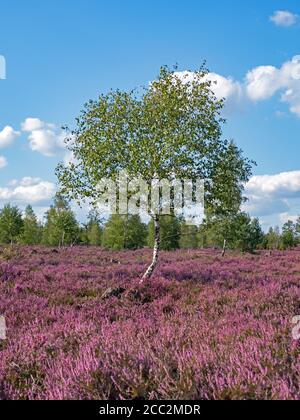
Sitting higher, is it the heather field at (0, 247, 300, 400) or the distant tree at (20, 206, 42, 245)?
the distant tree at (20, 206, 42, 245)

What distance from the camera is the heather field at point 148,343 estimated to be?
4031mm

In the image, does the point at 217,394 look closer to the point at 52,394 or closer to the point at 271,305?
the point at 52,394

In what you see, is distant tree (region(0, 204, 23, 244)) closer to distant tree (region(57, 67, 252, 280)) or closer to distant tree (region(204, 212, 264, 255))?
distant tree (region(204, 212, 264, 255))

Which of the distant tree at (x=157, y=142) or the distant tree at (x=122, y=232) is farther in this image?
the distant tree at (x=122, y=232)

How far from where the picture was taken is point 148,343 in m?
5.52

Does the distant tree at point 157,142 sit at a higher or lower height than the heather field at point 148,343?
higher

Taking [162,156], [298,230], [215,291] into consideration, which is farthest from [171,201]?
[298,230]

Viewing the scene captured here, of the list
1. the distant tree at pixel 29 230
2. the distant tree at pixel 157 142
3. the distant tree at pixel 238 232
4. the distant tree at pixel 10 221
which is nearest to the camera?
the distant tree at pixel 157 142

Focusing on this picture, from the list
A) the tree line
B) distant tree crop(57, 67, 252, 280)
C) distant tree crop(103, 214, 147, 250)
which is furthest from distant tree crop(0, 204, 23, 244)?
distant tree crop(57, 67, 252, 280)

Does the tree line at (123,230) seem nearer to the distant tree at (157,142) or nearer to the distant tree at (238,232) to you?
the distant tree at (238,232)

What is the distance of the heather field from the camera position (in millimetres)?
4031

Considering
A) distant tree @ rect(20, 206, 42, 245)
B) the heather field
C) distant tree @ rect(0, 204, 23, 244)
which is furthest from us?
distant tree @ rect(20, 206, 42, 245)

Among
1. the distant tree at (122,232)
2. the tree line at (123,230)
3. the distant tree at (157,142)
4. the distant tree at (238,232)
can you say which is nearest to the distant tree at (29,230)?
the tree line at (123,230)

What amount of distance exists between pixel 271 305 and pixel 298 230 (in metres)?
65.6
